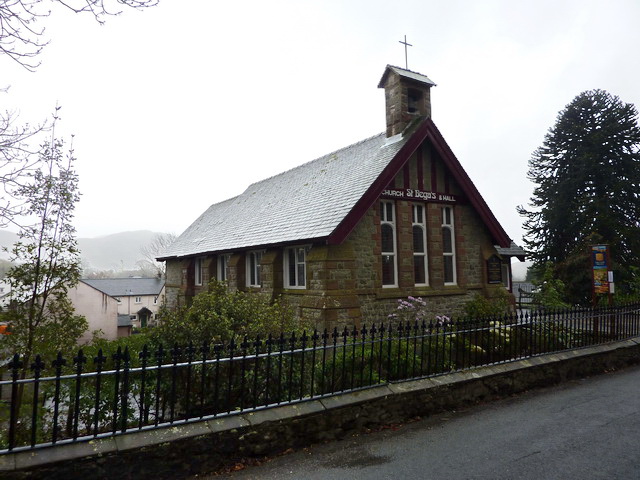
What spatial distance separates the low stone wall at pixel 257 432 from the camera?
4.41 meters

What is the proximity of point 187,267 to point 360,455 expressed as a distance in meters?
19.7

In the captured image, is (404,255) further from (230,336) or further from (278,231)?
(230,336)

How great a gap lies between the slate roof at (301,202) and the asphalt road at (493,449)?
6467mm

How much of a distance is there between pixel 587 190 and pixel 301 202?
76.2 feet

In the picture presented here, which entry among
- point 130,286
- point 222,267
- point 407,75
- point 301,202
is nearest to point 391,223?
point 301,202

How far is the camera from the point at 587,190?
29203mm

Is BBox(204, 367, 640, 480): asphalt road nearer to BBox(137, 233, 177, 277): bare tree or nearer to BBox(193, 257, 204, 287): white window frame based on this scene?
BBox(193, 257, 204, 287): white window frame

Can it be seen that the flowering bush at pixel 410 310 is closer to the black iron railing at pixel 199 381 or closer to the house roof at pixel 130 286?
the black iron railing at pixel 199 381

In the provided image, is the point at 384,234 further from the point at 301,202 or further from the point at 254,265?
the point at 254,265

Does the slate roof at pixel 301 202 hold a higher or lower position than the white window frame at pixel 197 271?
higher

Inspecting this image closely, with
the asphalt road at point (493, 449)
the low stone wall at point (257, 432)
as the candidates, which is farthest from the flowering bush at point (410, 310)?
the asphalt road at point (493, 449)

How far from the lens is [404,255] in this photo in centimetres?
1395

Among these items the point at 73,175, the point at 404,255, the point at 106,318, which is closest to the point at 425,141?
the point at 404,255

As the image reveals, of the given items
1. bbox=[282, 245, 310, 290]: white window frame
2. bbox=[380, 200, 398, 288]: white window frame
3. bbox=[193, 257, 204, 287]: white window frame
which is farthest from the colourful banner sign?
bbox=[193, 257, 204, 287]: white window frame
